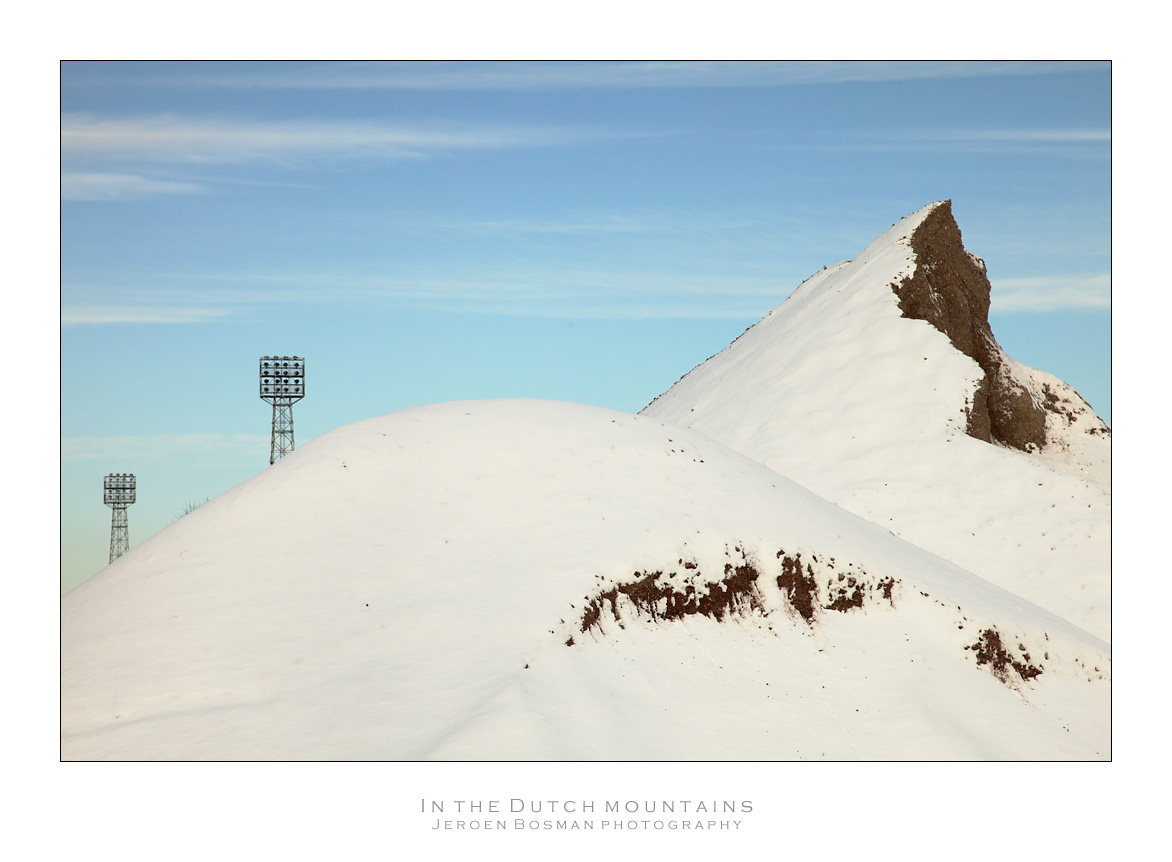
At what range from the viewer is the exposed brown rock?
3544 centimetres

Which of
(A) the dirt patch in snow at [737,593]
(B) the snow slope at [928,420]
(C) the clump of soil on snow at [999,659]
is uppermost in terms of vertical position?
(B) the snow slope at [928,420]

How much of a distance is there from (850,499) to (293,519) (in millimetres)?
18355

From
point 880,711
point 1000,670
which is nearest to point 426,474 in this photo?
point 880,711

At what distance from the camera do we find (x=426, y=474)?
1841 centimetres

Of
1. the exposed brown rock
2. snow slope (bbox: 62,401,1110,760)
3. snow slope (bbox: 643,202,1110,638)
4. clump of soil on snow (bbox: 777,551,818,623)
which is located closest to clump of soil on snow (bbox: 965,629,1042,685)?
snow slope (bbox: 62,401,1110,760)

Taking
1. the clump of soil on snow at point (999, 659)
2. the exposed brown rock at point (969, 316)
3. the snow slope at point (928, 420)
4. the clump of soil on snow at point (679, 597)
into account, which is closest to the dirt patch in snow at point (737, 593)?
the clump of soil on snow at point (679, 597)

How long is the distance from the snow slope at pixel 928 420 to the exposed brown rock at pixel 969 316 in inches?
2.7

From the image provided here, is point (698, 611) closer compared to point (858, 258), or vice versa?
point (698, 611)

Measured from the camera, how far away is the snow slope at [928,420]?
28.2 m

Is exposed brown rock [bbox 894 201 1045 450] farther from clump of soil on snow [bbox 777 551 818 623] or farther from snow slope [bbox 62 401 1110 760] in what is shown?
clump of soil on snow [bbox 777 551 818 623]

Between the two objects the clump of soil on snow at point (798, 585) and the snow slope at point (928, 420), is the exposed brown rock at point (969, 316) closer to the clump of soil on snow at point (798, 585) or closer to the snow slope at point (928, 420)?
the snow slope at point (928, 420)
